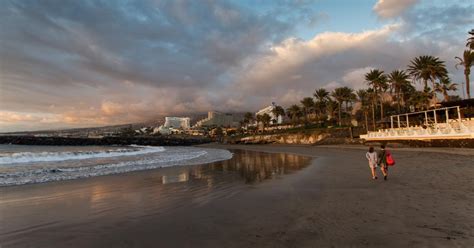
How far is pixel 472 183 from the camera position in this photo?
921 cm

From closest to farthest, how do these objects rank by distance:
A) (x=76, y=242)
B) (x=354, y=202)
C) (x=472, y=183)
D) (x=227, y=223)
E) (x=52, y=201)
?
(x=76, y=242)
(x=227, y=223)
(x=354, y=202)
(x=52, y=201)
(x=472, y=183)

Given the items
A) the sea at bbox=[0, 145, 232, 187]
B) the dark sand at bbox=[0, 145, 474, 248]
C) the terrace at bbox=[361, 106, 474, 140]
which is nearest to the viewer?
the dark sand at bbox=[0, 145, 474, 248]

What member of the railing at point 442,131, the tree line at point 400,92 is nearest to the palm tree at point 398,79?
the tree line at point 400,92

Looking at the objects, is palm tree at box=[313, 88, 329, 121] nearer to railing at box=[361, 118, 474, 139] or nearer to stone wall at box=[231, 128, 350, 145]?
stone wall at box=[231, 128, 350, 145]

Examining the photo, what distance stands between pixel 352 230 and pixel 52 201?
30.3 feet

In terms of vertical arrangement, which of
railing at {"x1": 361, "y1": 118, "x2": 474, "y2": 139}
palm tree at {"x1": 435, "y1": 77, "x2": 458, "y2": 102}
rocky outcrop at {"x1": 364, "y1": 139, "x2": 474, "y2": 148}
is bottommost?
rocky outcrop at {"x1": 364, "y1": 139, "x2": 474, "y2": 148}

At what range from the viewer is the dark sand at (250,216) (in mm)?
4738

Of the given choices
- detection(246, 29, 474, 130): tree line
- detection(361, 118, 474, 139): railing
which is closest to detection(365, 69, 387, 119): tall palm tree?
detection(246, 29, 474, 130): tree line

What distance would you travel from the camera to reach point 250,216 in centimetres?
627

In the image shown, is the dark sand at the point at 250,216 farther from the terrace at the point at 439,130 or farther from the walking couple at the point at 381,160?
the terrace at the point at 439,130

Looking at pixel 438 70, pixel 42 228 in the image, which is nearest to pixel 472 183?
pixel 42 228

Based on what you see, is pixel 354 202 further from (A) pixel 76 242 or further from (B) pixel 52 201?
(B) pixel 52 201

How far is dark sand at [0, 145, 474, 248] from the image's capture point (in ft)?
15.5

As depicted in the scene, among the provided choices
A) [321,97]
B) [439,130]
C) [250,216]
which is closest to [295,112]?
[321,97]
